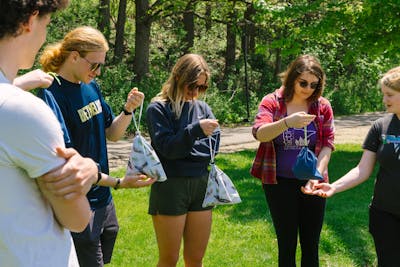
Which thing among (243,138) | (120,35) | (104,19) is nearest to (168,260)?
(243,138)

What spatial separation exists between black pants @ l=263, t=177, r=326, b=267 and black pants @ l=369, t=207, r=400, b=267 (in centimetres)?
54

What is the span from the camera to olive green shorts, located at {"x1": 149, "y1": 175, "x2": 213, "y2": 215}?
153 inches

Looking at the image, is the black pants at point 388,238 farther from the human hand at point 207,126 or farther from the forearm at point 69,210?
the forearm at point 69,210

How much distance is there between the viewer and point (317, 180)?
4.04 meters

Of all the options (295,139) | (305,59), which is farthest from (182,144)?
(305,59)

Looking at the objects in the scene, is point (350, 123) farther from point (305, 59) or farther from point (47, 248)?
point (47, 248)

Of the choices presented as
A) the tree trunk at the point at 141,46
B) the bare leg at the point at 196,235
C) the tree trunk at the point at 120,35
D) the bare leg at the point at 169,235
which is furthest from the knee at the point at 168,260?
the tree trunk at the point at 120,35

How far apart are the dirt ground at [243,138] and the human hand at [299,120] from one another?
697 cm

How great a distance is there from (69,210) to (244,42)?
18.3m

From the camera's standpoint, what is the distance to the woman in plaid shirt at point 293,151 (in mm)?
4164

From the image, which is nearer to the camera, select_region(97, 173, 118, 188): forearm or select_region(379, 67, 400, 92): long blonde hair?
select_region(97, 173, 118, 188): forearm

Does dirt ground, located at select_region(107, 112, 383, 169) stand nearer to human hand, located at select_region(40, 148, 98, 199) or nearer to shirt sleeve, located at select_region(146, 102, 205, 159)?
shirt sleeve, located at select_region(146, 102, 205, 159)

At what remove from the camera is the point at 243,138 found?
14.8m

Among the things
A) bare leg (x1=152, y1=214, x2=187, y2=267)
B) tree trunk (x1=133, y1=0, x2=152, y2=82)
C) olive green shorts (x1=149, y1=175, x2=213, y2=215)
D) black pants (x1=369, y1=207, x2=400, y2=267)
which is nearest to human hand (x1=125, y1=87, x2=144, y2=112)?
olive green shorts (x1=149, y1=175, x2=213, y2=215)
